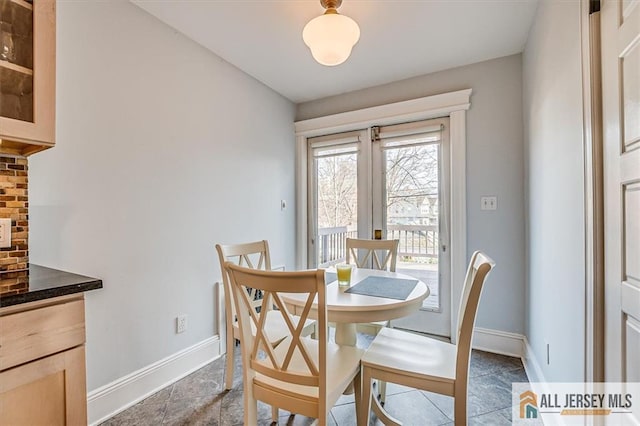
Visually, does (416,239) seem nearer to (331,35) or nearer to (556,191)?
(556,191)

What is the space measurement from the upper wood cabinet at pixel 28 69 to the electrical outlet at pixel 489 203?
9.38ft

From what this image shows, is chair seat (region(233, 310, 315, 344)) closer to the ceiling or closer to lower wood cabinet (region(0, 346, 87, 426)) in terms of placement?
lower wood cabinet (region(0, 346, 87, 426))

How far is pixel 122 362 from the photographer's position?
5.78ft

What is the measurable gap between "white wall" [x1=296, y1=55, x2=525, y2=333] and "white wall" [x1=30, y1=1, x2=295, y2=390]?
6.77ft

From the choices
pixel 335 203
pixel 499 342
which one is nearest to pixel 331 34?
pixel 335 203

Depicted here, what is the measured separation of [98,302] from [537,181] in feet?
9.36

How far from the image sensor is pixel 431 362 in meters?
1.35

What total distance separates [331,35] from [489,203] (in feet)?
6.30

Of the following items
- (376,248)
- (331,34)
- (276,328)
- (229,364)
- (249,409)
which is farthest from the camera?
(376,248)

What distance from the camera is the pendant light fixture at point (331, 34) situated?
146cm

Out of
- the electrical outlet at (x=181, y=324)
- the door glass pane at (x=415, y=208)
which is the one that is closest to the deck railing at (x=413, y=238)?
the door glass pane at (x=415, y=208)

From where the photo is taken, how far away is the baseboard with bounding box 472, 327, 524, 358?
93.7 inches

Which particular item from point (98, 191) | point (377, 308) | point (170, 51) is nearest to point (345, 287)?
point (377, 308)

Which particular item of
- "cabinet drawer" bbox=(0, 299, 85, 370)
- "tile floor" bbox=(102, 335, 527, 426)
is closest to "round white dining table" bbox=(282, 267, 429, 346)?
"tile floor" bbox=(102, 335, 527, 426)
